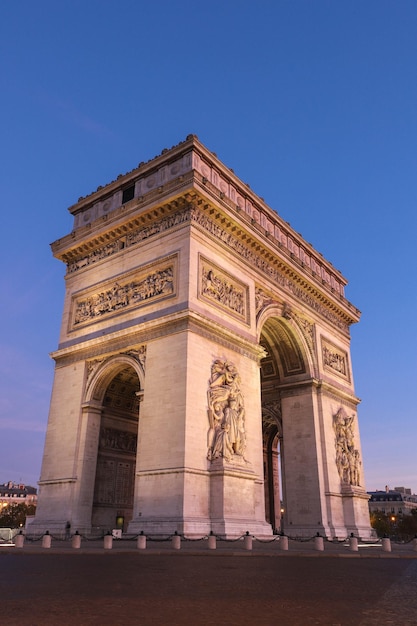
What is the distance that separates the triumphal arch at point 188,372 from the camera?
682 inches

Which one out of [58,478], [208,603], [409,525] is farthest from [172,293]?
[409,525]

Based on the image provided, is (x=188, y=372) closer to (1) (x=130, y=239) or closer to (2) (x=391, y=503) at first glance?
(1) (x=130, y=239)

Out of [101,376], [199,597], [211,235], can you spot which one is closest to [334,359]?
[211,235]

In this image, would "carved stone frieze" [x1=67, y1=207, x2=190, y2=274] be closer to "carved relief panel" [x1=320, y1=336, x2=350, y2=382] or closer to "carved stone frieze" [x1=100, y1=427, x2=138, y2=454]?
"carved stone frieze" [x1=100, y1=427, x2=138, y2=454]

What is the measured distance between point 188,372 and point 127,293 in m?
5.23

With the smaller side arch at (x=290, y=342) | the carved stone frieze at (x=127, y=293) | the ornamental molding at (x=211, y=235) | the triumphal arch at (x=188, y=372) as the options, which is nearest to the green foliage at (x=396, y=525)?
the triumphal arch at (x=188, y=372)

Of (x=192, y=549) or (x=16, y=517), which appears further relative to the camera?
(x=16, y=517)

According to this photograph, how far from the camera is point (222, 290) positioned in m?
20.7

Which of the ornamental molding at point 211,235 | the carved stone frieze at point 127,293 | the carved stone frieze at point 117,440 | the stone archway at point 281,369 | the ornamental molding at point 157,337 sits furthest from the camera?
the stone archway at point 281,369

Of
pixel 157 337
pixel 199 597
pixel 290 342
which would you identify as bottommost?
pixel 199 597

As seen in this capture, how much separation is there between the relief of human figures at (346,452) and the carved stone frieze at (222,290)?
343 inches

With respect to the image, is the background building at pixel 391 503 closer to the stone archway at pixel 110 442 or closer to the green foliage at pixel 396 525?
the green foliage at pixel 396 525

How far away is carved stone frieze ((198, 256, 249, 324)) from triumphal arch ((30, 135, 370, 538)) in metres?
0.06

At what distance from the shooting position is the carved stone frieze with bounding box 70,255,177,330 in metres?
19.8
